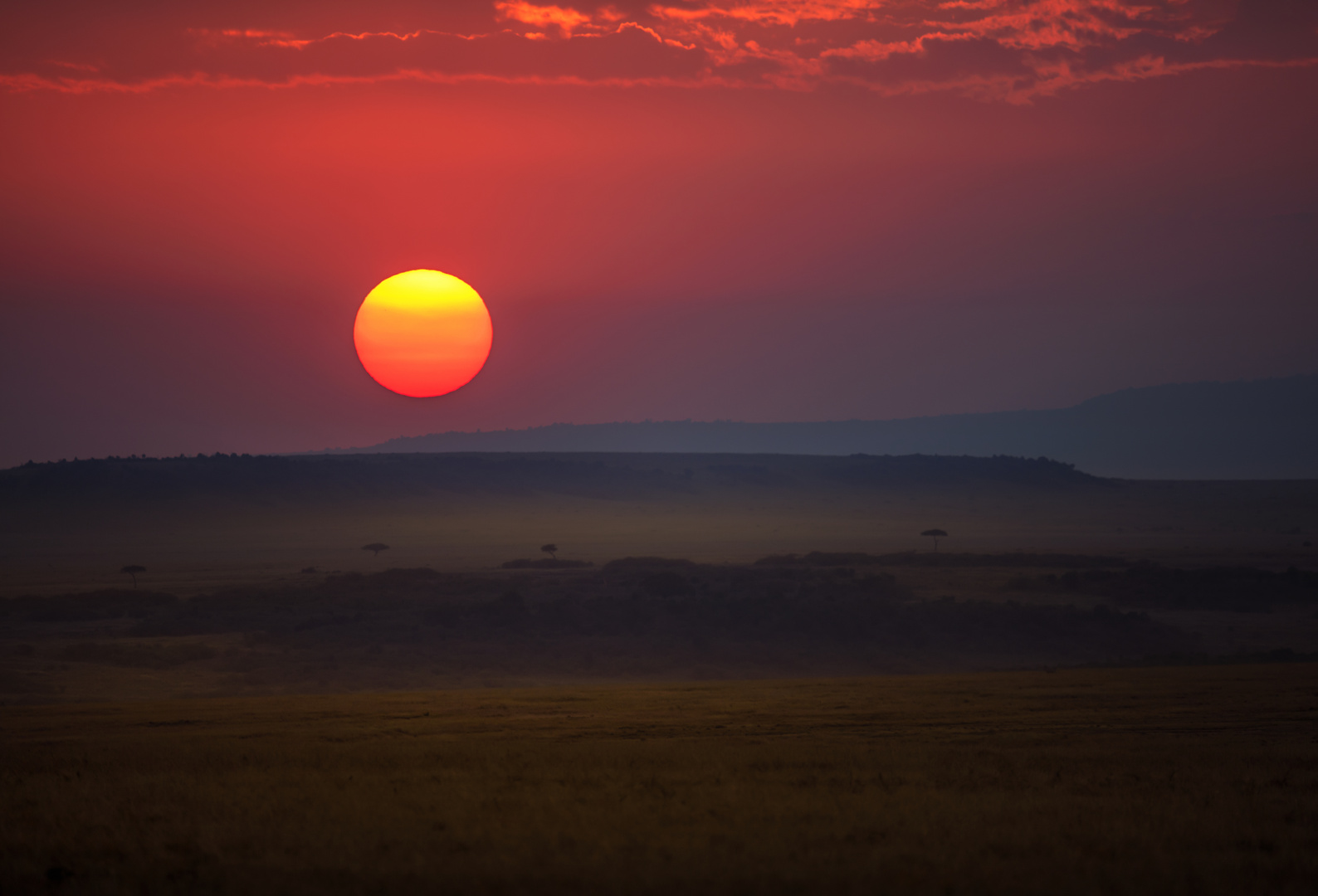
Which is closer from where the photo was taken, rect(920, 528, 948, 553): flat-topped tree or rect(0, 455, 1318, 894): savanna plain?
rect(0, 455, 1318, 894): savanna plain

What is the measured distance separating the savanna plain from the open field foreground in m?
0.06

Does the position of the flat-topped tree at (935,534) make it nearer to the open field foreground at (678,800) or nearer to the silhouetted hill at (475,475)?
the silhouetted hill at (475,475)

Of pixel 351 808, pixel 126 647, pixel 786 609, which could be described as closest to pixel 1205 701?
pixel 351 808

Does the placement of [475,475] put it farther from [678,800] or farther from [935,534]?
[678,800]

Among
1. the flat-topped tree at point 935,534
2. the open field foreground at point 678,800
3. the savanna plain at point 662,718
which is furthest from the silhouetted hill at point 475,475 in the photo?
the open field foreground at point 678,800

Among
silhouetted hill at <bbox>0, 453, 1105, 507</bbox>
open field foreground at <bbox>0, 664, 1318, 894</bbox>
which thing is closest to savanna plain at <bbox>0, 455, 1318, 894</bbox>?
open field foreground at <bbox>0, 664, 1318, 894</bbox>

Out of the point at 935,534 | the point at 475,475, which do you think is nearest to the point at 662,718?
the point at 935,534

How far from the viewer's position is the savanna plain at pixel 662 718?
390 inches

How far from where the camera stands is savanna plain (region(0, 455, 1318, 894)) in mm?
9906

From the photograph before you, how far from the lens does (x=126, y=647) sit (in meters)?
33.2

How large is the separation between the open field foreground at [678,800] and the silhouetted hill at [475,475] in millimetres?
95261

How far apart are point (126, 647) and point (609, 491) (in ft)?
304

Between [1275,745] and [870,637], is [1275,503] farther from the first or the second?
[1275,745]

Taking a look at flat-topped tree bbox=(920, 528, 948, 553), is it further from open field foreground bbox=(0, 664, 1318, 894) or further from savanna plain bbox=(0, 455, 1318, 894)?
open field foreground bbox=(0, 664, 1318, 894)
